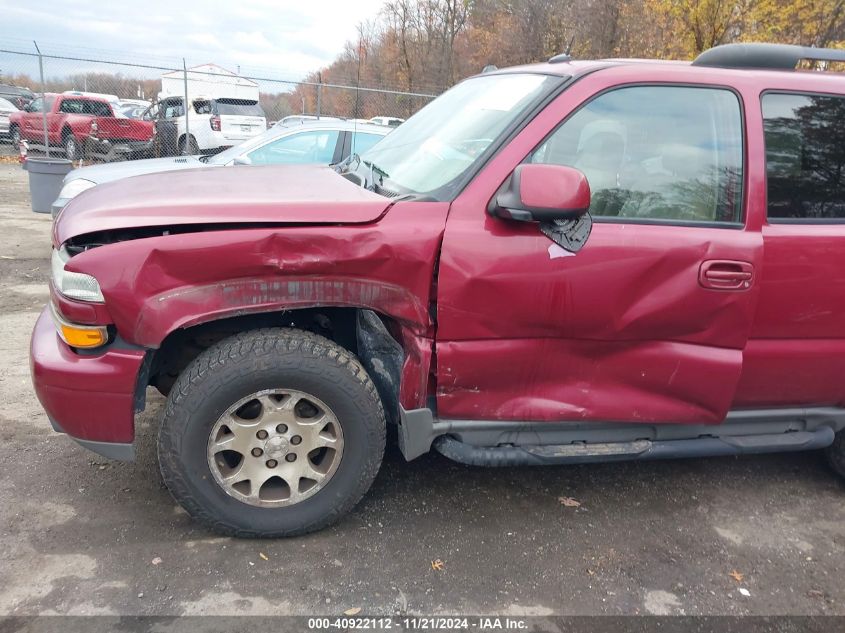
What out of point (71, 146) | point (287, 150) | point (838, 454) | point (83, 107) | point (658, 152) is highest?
point (83, 107)

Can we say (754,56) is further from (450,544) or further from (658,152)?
(450,544)

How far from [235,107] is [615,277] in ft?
53.0

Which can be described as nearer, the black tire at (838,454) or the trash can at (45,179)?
the black tire at (838,454)

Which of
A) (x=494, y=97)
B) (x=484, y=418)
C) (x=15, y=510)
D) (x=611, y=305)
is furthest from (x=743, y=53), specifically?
(x=15, y=510)

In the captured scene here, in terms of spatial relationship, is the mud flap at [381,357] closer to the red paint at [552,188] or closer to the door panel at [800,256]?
the red paint at [552,188]

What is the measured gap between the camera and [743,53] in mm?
2906

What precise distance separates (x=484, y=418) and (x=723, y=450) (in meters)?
1.17

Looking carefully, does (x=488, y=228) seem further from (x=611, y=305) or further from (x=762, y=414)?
(x=762, y=414)

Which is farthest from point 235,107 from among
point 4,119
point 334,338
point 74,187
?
point 334,338

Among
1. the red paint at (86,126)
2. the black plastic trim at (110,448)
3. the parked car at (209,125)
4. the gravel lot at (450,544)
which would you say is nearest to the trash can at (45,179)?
the parked car at (209,125)

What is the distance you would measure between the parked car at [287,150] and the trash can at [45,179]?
2035mm

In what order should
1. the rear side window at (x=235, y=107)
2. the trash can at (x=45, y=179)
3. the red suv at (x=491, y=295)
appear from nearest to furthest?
1. the red suv at (x=491, y=295)
2. the trash can at (x=45, y=179)
3. the rear side window at (x=235, y=107)

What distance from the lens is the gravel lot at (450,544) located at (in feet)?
8.07

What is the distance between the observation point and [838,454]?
11.3 ft
